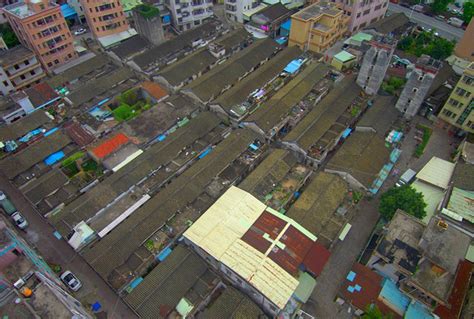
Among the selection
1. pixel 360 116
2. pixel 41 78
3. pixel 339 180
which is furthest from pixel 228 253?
pixel 41 78

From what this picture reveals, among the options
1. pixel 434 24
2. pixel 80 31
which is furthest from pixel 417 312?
pixel 80 31

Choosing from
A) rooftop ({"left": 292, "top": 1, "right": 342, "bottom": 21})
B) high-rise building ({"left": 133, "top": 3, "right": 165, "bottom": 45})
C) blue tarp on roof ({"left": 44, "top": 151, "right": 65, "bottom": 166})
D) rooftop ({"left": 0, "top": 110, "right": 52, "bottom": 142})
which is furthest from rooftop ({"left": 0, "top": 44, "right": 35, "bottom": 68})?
rooftop ({"left": 292, "top": 1, "right": 342, "bottom": 21})

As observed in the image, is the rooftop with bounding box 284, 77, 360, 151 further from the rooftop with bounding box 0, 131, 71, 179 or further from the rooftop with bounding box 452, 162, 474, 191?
the rooftop with bounding box 0, 131, 71, 179

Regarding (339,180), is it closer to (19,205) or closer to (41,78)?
(19,205)

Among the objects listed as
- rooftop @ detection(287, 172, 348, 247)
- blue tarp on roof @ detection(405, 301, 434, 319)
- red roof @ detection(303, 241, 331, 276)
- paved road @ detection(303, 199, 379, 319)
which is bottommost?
paved road @ detection(303, 199, 379, 319)

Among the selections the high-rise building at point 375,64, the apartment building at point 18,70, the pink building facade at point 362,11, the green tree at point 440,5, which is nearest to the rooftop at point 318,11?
the pink building facade at point 362,11

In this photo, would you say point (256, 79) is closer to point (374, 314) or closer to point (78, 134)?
point (78, 134)
